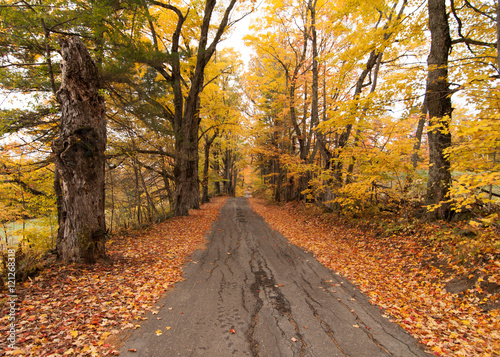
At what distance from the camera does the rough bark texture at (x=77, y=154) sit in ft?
14.8

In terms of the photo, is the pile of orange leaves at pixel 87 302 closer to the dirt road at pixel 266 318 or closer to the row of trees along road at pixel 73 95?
the dirt road at pixel 266 318

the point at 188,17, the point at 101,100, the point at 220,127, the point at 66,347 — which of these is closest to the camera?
the point at 66,347

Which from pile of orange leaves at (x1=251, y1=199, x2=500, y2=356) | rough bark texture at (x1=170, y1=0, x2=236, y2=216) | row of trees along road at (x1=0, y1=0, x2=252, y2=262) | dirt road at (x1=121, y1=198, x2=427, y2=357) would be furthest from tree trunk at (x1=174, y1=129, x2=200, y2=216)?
pile of orange leaves at (x1=251, y1=199, x2=500, y2=356)

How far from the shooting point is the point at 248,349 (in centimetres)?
272

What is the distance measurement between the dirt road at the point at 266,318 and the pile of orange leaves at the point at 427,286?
0.34m

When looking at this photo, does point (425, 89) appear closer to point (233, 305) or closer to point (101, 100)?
point (233, 305)

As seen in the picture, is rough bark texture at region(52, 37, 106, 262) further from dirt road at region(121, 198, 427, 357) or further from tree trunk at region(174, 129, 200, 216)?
tree trunk at region(174, 129, 200, 216)

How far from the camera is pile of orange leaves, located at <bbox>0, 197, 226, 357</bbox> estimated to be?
2.58m

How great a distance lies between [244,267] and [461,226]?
550cm

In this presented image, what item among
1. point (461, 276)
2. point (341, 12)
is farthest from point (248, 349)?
point (341, 12)

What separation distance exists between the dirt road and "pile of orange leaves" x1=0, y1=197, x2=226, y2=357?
0.36 meters

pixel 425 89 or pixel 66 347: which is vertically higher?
pixel 425 89

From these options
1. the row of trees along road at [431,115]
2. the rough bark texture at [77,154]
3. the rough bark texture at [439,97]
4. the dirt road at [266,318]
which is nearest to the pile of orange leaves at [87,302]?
the dirt road at [266,318]

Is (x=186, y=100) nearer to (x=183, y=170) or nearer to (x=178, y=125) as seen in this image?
(x=178, y=125)
